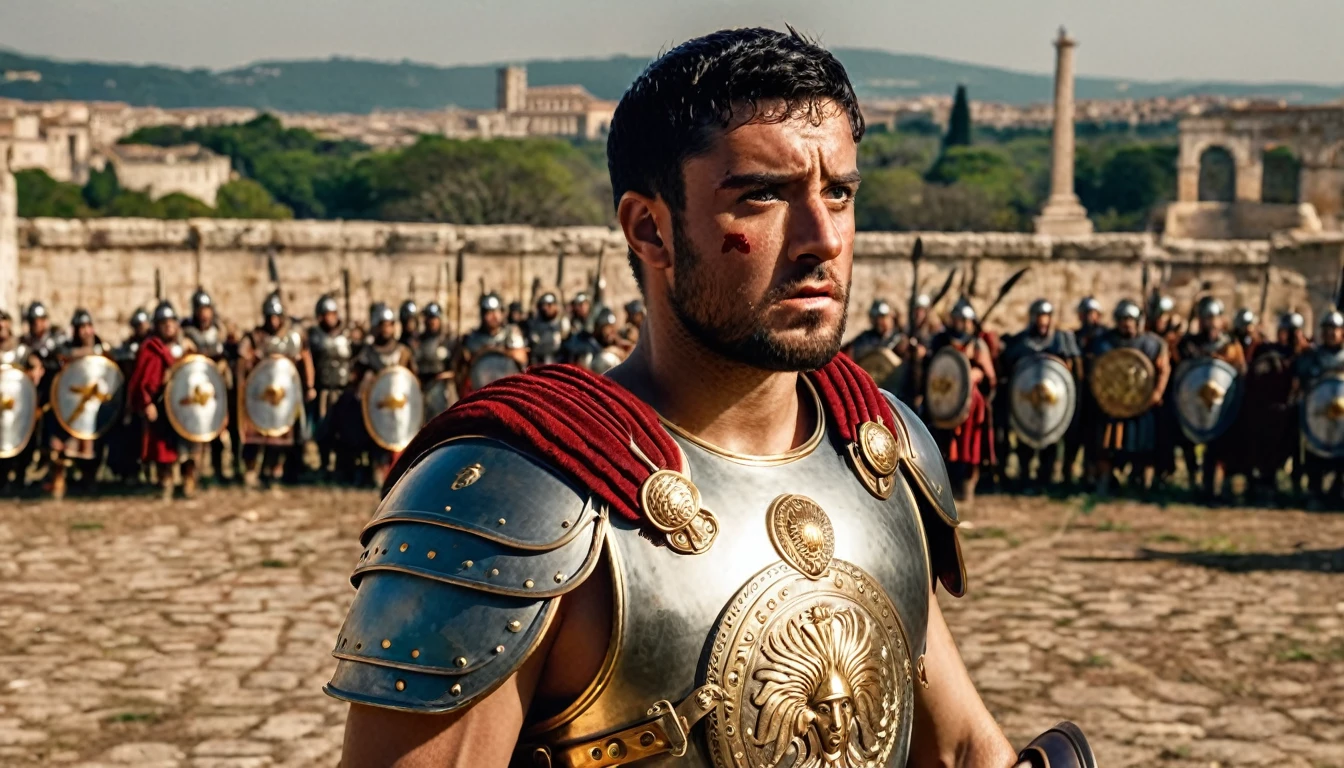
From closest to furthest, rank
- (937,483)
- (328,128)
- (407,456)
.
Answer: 1. (407,456)
2. (937,483)
3. (328,128)

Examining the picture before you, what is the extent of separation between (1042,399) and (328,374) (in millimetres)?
4748

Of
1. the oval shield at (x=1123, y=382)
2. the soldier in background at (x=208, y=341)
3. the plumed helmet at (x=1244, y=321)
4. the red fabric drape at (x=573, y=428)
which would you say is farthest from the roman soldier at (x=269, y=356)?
the red fabric drape at (x=573, y=428)

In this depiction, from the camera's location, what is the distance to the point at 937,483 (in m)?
2.36

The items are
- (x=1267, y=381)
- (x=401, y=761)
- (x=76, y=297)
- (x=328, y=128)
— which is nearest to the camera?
(x=401, y=761)

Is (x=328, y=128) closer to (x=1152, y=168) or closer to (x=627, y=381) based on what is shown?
(x=1152, y=168)

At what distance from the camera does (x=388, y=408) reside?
38.0 feet

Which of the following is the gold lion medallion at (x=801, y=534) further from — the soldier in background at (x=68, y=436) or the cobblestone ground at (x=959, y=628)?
the soldier in background at (x=68, y=436)

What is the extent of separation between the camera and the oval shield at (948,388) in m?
11.4

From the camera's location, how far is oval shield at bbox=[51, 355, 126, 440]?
11312mm

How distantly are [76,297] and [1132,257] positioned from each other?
9.51 metres

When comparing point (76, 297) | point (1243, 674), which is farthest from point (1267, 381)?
point (76, 297)

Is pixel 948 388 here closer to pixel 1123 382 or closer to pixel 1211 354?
pixel 1123 382

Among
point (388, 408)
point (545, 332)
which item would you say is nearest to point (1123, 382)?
point (545, 332)

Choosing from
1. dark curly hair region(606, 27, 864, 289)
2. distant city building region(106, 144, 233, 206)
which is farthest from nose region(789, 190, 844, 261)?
distant city building region(106, 144, 233, 206)
